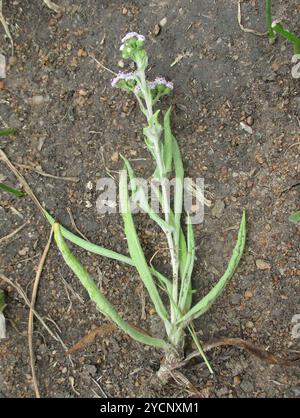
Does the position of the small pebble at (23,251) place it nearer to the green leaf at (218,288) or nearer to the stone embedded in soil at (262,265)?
the green leaf at (218,288)

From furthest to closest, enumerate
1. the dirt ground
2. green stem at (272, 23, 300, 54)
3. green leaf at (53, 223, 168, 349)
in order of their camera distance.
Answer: the dirt ground
green stem at (272, 23, 300, 54)
green leaf at (53, 223, 168, 349)

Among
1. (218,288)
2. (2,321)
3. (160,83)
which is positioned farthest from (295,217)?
(2,321)

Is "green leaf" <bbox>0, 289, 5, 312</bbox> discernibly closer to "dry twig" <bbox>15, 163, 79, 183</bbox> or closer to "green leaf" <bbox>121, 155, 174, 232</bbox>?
"dry twig" <bbox>15, 163, 79, 183</bbox>

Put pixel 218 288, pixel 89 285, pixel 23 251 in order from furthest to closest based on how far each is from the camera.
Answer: pixel 23 251 < pixel 218 288 < pixel 89 285

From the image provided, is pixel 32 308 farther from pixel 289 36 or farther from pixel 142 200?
pixel 289 36

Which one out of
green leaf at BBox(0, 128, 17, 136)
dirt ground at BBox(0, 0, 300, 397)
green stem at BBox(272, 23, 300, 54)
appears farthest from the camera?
green leaf at BBox(0, 128, 17, 136)

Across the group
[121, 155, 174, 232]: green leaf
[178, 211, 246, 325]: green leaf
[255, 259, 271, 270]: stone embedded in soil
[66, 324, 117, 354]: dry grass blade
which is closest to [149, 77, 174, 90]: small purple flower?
Result: [121, 155, 174, 232]: green leaf

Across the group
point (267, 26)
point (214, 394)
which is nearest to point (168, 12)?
point (267, 26)

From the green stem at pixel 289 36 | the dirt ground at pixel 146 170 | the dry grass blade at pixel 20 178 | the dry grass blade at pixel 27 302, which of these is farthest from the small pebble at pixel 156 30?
the dry grass blade at pixel 27 302
